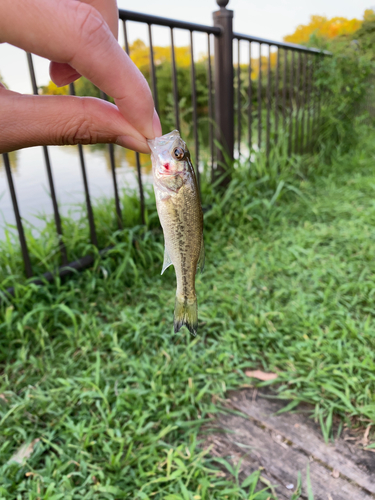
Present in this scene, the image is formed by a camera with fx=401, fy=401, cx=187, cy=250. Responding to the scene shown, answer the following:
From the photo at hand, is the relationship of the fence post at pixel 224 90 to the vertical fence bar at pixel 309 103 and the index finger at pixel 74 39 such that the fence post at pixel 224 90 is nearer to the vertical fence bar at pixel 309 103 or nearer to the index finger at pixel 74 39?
the vertical fence bar at pixel 309 103

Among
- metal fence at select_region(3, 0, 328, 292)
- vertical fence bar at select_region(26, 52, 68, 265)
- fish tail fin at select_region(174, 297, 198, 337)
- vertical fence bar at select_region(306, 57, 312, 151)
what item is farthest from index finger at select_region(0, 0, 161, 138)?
vertical fence bar at select_region(306, 57, 312, 151)

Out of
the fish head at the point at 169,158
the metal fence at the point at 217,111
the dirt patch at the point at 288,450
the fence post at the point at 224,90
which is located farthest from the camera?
the fence post at the point at 224,90

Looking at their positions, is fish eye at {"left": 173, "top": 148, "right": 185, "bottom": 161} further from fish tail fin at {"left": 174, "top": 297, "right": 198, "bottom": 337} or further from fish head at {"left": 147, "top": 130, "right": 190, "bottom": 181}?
fish tail fin at {"left": 174, "top": 297, "right": 198, "bottom": 337}

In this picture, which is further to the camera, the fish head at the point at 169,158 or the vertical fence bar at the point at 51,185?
the vertical fence bar at the point at 51,185

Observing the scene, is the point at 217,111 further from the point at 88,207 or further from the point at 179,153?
the point at 179,153

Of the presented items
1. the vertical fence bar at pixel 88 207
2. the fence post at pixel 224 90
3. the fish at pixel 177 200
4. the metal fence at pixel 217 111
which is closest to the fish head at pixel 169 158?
the fish at pixel 177 200

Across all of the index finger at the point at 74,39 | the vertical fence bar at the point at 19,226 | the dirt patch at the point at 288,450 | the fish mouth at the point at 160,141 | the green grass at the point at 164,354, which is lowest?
the dirt patch at the point at 288,450

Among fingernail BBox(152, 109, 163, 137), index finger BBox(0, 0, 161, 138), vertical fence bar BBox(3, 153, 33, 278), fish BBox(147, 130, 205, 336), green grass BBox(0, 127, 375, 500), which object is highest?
index finger BBox(0, 0, 161, 138)

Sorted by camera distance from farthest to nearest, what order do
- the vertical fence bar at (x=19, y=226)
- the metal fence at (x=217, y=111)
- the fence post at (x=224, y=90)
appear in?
the fence post at (x=224, y=90) → the metal fence at (x=217, y=111) → the vertical fence bar at (x=19, y=226)
